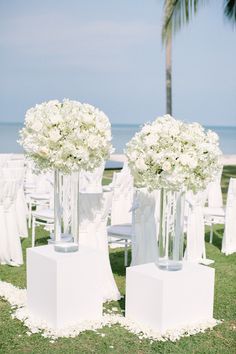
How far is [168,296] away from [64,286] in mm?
882

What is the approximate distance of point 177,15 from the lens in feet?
48.2

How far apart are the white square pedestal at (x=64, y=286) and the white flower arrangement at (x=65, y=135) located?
0.79 metres

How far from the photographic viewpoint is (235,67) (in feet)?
66.9

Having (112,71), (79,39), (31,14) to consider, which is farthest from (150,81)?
(31,14)

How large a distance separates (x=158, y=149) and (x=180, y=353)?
1630 mm

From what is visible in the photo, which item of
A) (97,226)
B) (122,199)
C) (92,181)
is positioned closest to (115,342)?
(97,226)

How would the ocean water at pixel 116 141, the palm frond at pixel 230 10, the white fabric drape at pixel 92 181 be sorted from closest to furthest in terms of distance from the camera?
1. the white fabric drape at pixel 92 181
2. the palm frond at pixel 230 10
3. the ocean water at pixel 116 141

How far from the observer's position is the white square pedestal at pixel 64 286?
439 cm

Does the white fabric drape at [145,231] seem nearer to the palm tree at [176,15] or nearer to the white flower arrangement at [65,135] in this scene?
the white flower arrangement at [65,135]

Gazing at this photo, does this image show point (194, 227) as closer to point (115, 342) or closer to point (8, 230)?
point (8, 230)

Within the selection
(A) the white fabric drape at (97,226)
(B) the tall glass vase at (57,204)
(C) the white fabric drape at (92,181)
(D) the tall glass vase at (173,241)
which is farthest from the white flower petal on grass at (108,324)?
(C) the white fabric drape at (92,181)

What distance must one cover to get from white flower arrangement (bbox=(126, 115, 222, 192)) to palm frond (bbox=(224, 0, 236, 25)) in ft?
45.2

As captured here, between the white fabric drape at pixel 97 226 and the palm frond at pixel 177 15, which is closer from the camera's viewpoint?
the white fabric drape at pixel 97 226

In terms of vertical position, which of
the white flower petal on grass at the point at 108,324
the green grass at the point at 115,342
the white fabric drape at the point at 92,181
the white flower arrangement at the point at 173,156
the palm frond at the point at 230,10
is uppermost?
the palm frond at the point at 230,10
